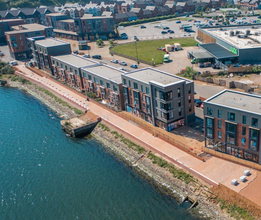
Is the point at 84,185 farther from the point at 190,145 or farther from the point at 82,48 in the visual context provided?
the point at 82,48

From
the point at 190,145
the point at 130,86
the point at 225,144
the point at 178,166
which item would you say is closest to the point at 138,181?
the point at 178,166

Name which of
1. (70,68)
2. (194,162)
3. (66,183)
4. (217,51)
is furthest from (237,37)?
(66,183)

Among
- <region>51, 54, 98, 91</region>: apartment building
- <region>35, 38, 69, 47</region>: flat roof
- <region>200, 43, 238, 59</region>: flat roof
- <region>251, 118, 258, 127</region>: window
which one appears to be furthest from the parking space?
<region>251, 118, 258, 127</region>: window

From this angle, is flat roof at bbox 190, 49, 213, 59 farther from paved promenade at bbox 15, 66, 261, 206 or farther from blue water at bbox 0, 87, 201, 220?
blue water at bbox 0, 87, 201, 220

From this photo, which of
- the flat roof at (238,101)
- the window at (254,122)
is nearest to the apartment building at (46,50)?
the flat roof at (238,101)

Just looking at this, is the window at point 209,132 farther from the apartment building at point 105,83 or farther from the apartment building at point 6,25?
the apartment building at point 6,25

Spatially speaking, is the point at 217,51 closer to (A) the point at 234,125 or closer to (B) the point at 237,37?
(B) the point at 237,37
